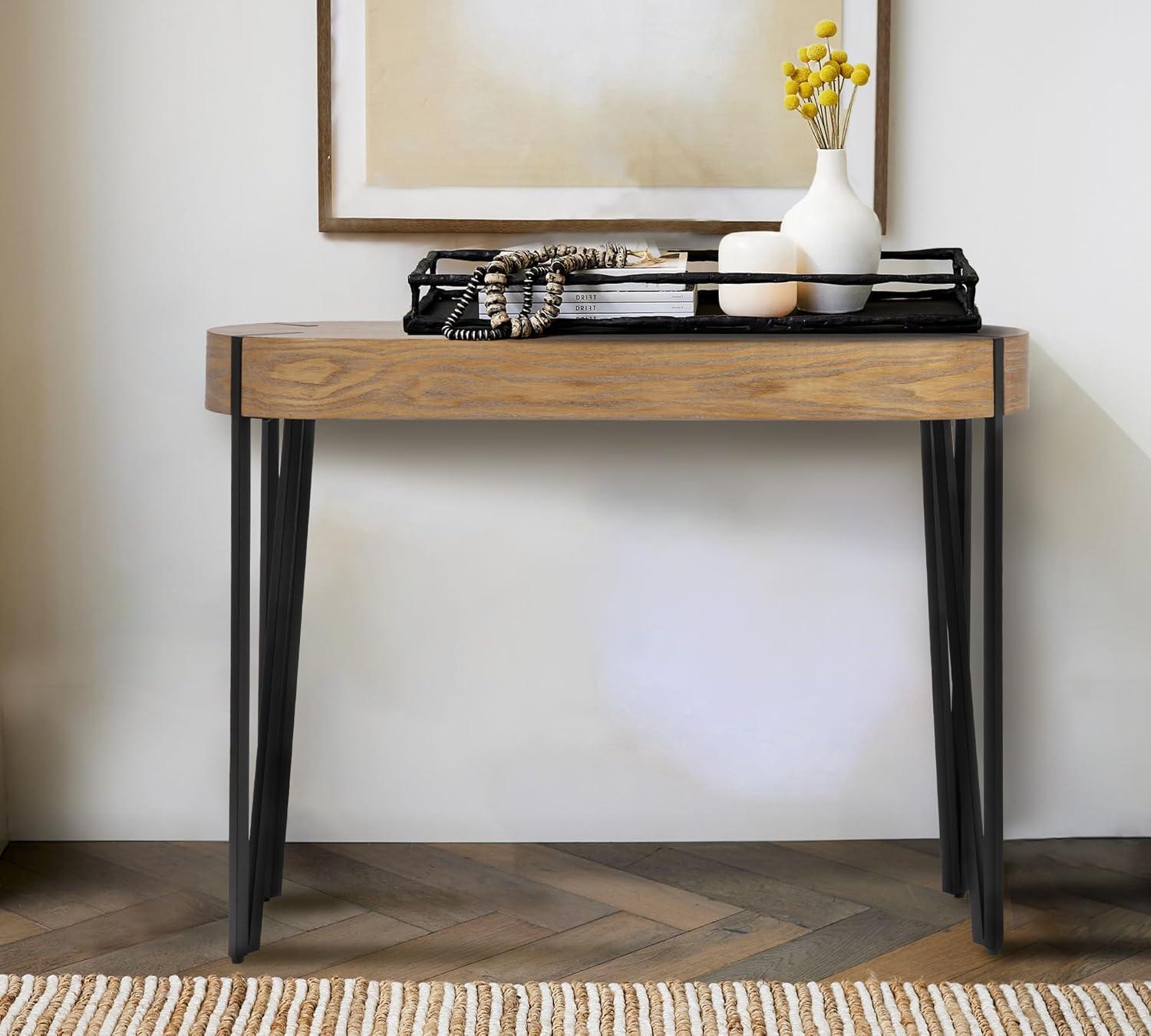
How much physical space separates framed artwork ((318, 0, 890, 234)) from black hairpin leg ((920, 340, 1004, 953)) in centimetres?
39

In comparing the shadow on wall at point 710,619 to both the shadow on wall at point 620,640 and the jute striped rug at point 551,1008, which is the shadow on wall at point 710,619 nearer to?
the shadow on wall at point 620,640

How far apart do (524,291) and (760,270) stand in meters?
0.25

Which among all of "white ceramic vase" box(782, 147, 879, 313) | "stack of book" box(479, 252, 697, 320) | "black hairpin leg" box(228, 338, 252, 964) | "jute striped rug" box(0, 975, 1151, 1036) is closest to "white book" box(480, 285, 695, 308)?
"stack of book" box(479, 252, 697, 320)

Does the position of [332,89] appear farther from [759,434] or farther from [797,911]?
[797,911]

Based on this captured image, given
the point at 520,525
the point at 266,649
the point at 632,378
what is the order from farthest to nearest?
the point at 520,525
the point at 266,649
the point at 632,378

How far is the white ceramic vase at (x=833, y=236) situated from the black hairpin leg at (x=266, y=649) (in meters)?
0.62

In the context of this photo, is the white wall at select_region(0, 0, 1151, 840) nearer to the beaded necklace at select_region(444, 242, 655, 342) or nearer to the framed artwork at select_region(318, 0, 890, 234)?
the framed artwork at select_region(318, 0, 890, 234)

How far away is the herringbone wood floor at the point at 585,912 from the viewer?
4.64ft

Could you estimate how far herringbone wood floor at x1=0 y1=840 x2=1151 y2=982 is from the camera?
141 cm

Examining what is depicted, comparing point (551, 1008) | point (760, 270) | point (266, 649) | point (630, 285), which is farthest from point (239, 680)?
point (760, 270)

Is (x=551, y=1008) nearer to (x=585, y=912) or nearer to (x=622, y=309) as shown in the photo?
(x=585, y=912)

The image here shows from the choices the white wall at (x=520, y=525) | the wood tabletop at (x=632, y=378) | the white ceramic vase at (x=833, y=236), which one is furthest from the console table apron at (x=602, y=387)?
the white wall at (x=520, y=525)

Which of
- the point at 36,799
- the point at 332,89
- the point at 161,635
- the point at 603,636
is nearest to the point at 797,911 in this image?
the point at 603,636

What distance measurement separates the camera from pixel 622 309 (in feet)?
4.36
